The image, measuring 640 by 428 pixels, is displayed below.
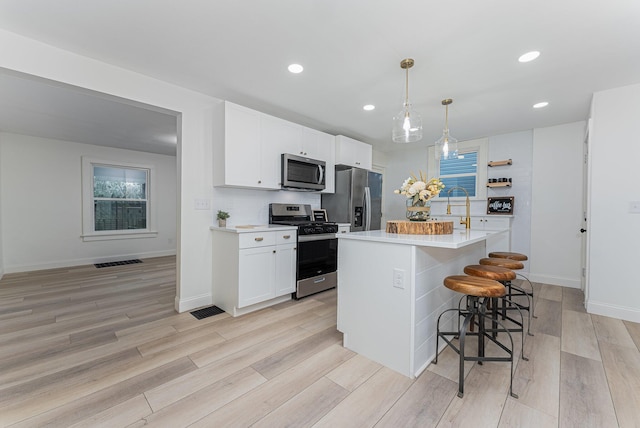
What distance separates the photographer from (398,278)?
1.82 meters

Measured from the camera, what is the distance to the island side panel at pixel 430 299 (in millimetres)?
1810

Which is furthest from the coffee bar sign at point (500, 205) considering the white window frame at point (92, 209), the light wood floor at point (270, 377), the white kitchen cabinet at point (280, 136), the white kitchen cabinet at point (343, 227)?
the white window frame at point (92, 209)

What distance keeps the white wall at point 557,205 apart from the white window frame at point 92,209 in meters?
7.30

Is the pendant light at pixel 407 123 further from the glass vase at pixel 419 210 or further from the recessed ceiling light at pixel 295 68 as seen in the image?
the recessed ceiling light at pixel 295 68

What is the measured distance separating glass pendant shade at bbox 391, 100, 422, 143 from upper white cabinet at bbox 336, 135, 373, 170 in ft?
5.70

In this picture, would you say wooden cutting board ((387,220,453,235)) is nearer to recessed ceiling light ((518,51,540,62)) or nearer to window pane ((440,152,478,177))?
recessed ceiling light ((518,51,540,62))

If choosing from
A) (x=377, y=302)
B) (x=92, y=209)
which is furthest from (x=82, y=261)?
(x=377, y=302)

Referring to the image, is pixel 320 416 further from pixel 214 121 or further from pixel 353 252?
pixel 214 121

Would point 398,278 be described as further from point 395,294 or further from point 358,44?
point 358,44

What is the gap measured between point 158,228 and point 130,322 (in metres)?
4.02

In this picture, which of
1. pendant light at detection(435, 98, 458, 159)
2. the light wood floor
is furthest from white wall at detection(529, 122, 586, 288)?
pendant light at detection(435, 98, 458, 159)

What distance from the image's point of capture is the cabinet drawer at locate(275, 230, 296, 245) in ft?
10.1

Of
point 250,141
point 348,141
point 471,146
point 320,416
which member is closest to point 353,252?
point 320,416

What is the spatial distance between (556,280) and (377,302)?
368 centimetres
